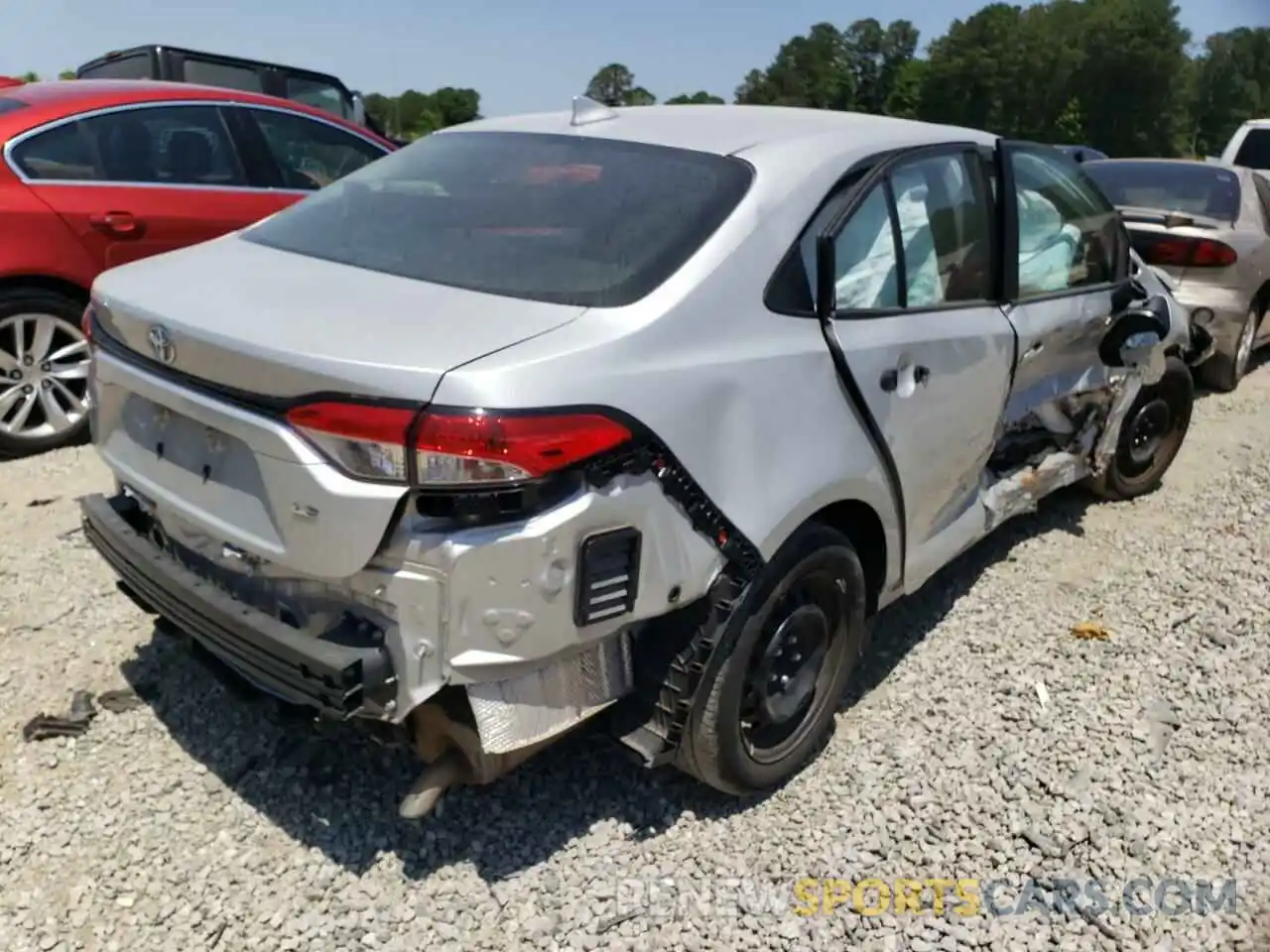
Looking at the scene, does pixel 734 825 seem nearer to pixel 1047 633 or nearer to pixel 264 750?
pixel 264 750

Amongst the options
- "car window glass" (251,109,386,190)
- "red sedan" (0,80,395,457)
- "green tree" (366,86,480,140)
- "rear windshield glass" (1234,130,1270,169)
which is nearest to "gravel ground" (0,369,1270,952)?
"red sedan" (0,80,395,457)

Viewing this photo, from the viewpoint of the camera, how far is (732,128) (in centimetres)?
301

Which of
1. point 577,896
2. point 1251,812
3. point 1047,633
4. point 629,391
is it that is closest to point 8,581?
point 577,896

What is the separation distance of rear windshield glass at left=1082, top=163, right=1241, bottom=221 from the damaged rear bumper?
21.3ft

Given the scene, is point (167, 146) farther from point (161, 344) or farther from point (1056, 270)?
point (1056, 270)

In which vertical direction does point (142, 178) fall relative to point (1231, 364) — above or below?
above

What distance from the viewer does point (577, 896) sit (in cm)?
252

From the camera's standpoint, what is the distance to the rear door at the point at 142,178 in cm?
505

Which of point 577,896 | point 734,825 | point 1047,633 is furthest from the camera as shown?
point 1047,633

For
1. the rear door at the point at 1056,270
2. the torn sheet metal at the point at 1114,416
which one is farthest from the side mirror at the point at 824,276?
the torn sheet metal at the point at 1114,416

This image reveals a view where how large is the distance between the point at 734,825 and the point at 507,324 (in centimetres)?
146

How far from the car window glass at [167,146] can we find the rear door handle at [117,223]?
0.22 meters

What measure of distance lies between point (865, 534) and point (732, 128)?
4.00ft

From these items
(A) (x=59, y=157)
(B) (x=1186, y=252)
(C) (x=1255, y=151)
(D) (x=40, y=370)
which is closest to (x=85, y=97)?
(A) (x=59, y=157)
